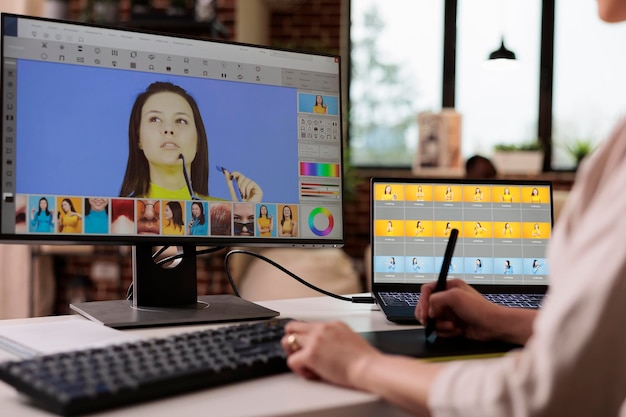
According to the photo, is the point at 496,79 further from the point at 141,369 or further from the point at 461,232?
the point at 141,369

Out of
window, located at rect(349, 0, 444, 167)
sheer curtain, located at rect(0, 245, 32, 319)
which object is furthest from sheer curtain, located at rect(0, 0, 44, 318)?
window, located at rect(349, 0, 444, 167)

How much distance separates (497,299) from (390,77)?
3.84m

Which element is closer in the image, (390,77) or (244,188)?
(244,188)

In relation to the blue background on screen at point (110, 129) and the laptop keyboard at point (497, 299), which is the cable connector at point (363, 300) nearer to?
the laptop keyboard at point (497, 299)

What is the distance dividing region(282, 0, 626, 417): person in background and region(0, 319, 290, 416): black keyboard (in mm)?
130

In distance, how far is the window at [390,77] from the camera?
16.5 feet

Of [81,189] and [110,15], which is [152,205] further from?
[110,15]

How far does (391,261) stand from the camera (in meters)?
1.44

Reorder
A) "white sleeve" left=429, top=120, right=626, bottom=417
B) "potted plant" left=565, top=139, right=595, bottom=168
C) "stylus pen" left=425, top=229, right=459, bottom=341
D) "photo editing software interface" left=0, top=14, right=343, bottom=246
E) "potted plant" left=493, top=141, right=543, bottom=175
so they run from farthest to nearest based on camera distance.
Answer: "potted plant" left=565, top=139, right=595, bottom=168
"potted plant" left=493, top=141, right=543, bottom=175
"photo editing software interface" left=0, top=14, right=343, bottom=246
"stylus pen" left=425, top=229, right=459, bottom=341
"white sleeve" left=429, top=120, right=626, bottom=417

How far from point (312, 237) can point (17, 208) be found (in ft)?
1.64

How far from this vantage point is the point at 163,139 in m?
1.25

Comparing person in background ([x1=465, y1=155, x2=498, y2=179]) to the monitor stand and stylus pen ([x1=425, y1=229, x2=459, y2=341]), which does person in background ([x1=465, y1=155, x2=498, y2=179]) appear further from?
stylus pen ([x1=425, y1=229, x2=459, y2=341])

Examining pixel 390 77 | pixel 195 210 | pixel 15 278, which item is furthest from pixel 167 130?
pixel 390 77

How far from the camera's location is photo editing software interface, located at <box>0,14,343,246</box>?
1.16 metres
